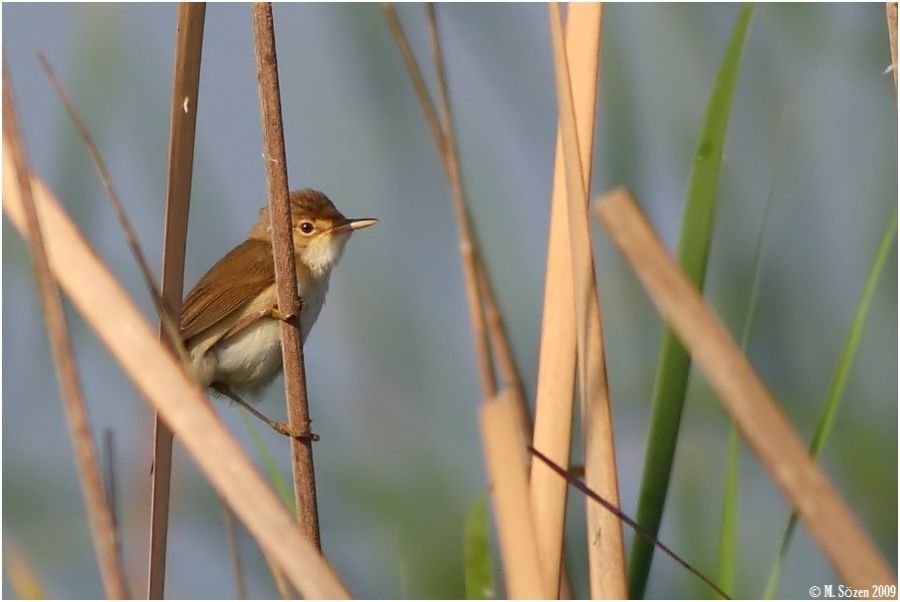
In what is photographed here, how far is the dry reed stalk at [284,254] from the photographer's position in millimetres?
1852

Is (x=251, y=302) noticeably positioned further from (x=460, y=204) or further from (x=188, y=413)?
(x=188, y=413)

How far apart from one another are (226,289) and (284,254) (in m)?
1.39

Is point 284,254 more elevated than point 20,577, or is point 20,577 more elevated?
point 284,254

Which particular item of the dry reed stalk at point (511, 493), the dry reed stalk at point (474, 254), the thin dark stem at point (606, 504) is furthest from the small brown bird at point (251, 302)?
the dry reed stalk at point (511, 493)

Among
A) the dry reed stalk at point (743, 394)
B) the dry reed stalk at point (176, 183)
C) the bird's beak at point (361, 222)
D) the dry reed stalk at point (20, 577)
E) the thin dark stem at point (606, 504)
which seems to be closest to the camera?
the dry reed stalk at point (743, 394)

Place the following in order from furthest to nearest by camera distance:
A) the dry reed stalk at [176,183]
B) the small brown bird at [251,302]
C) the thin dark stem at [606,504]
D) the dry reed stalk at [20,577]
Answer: the small brown bird at [251,302] → the dry reed stalk at [20,577] → the dry reed stalk at [176,183] → the thin dark stem at [606,504]

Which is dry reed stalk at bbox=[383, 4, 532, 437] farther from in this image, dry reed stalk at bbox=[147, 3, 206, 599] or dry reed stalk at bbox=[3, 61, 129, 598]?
dry reed stalk at bbox=[3, 61, 129, 598]

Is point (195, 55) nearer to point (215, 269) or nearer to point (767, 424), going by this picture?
point (767, 424)

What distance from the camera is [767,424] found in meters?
1.18

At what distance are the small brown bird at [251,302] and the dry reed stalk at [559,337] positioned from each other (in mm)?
1282

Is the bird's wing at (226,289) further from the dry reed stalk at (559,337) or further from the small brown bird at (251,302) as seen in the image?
the dry reed stalk at (559,337)

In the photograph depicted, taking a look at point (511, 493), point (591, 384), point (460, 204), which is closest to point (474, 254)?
point (460, 204)

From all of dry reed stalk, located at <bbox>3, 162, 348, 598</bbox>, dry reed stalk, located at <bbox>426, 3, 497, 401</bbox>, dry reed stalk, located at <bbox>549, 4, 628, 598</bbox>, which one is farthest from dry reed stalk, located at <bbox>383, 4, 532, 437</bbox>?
dry reed stalk, located at <bbox>3, 162, 348, 598</bbox>

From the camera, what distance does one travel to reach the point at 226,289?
10.9ft
